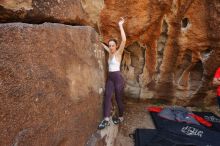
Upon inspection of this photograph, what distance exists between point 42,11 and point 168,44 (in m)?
2.74

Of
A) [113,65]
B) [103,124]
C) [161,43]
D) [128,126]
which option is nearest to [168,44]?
[161,43]

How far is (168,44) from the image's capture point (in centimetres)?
481

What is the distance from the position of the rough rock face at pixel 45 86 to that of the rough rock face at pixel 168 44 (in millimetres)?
1209

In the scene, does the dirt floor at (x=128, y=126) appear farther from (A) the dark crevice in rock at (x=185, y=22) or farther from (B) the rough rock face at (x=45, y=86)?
(A) the dark crevice in rock at (x=185, y=22)

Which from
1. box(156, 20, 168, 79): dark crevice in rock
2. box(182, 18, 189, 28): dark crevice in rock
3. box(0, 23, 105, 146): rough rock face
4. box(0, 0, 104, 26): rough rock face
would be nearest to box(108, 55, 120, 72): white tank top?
box(0, 23, 105, 146): rough rock face

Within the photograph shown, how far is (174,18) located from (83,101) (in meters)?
2.33

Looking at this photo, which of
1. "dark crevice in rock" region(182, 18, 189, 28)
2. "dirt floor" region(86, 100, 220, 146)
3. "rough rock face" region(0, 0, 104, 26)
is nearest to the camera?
"rough rock face" region(0, 0, 104, 26)

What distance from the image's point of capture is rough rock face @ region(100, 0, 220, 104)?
4.36 m

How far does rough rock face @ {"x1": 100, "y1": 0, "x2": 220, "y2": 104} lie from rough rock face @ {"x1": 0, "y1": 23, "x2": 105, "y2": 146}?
3.97 ft

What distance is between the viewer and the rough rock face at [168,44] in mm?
4363

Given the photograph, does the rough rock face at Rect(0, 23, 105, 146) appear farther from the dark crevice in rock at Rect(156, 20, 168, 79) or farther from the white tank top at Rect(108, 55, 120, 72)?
the dark crevice in rock at Rect(156, 20, 168, 79)

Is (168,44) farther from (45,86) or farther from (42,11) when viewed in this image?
(45,86)

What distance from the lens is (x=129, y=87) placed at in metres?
5.23

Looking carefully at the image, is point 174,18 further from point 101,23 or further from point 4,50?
point 4,50
